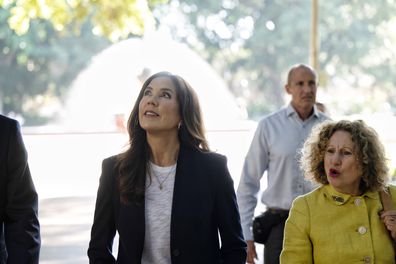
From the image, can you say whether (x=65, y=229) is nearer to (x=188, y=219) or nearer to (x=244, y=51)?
(x=188, y=219)

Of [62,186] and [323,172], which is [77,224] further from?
[323,172]

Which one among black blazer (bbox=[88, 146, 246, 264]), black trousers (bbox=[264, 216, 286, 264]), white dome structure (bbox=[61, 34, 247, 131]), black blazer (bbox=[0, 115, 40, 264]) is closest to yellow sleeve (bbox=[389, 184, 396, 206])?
black blazer (bbox=[88, 146, 246, 264])

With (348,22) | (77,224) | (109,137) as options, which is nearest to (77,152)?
(109,137)

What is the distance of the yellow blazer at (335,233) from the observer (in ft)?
13.9

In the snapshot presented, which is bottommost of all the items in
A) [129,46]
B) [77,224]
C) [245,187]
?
[77,224]

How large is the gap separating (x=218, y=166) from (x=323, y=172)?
56 cm

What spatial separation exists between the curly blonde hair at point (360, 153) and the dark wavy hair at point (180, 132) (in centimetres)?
59

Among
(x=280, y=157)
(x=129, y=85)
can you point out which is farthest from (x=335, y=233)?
(x=129, y=85)

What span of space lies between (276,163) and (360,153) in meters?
2.37

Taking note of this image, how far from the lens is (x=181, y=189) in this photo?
4355 mm

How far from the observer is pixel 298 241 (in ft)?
13.9

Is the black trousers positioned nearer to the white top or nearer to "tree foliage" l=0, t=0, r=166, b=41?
the white top

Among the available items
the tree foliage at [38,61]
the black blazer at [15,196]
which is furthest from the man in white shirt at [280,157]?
the tree foliage at [38,61]

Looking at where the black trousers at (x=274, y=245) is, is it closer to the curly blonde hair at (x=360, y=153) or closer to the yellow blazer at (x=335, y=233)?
the curly blonde hair at (x=360, y=153)
